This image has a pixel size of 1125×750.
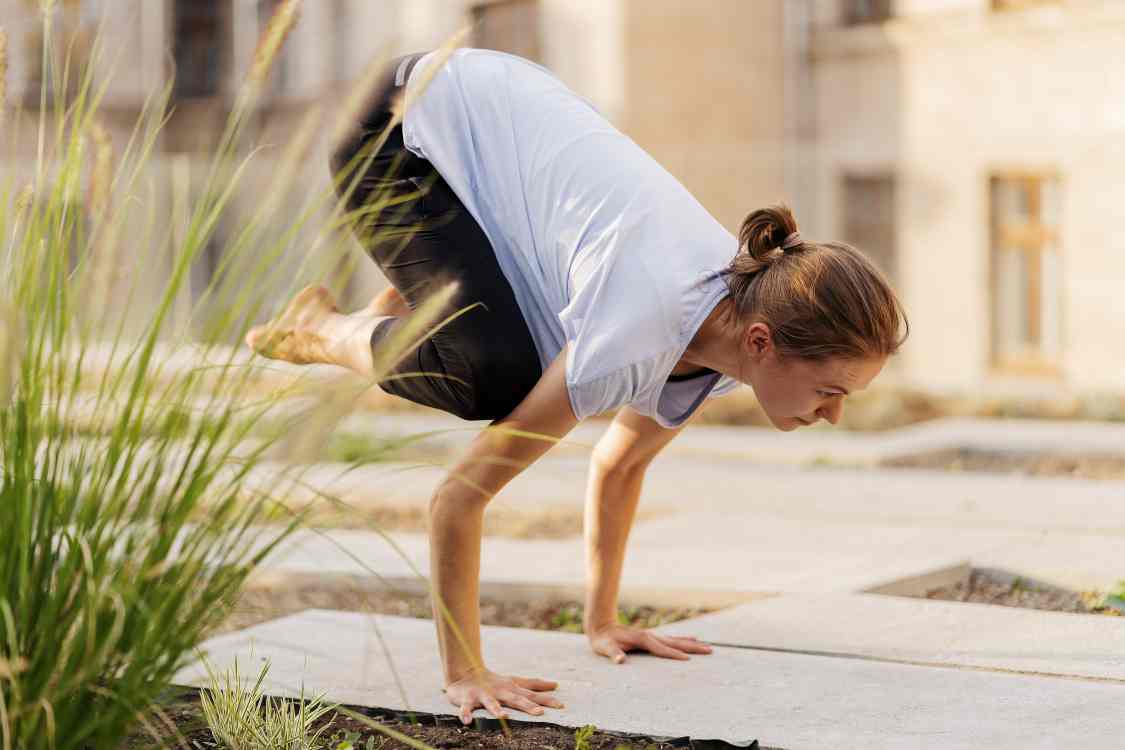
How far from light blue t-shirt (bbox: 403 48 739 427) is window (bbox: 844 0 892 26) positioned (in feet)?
35.3

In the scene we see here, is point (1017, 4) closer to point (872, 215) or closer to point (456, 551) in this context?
point (872, 215)

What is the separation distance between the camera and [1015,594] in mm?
4203

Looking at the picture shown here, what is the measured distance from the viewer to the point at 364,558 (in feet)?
15.4

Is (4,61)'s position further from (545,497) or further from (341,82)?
(341,82)

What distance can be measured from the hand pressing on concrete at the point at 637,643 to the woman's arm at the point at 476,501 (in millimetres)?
423

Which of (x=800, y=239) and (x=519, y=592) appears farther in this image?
(x=519, y=592)

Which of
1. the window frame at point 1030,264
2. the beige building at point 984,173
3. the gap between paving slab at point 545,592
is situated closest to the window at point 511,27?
the beige building at point 984,173

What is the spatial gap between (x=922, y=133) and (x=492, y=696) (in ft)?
35.1

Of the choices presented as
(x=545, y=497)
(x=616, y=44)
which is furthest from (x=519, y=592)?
(x=616, y=44)

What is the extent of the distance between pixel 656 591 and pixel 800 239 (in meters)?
1.49

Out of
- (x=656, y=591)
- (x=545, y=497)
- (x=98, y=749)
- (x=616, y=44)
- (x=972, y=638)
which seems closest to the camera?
(x=98, y=749)

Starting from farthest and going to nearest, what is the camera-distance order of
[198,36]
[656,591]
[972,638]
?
[198,36], [656,591], [972,638]

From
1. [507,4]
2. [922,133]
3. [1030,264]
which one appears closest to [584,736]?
[1030,264]

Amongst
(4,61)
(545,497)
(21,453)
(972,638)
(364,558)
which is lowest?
(545,497)
